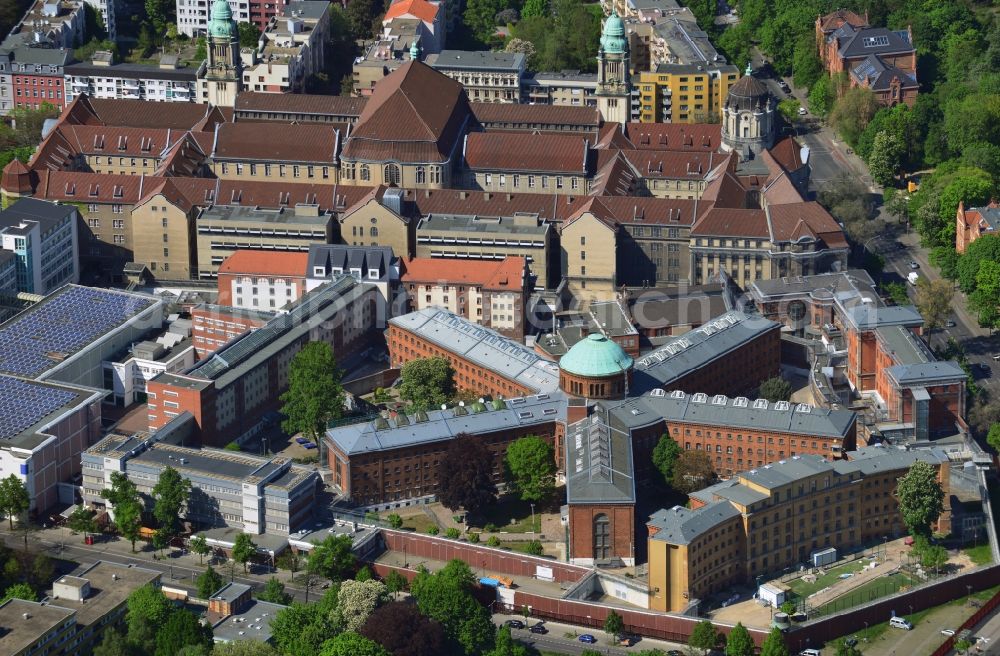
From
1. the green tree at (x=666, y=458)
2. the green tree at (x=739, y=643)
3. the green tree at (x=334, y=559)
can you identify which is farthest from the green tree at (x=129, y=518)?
the green tree at (x=739, y=643)

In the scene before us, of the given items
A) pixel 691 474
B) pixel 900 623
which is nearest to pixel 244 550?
pixel 691 474

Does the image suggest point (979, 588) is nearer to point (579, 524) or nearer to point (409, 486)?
point (579, 524)

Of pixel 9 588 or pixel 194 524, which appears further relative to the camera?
pixel 194 524

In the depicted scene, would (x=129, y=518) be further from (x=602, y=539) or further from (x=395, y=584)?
(x=602, y=539)

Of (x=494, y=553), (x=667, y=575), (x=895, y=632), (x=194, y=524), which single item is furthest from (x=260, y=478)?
(x=895, y=632)

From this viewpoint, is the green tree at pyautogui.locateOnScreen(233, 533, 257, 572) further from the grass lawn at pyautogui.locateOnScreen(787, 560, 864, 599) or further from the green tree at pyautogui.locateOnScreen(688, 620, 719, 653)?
the grass lawn at pyautogui.locateOnScreen(787, 560, 864, 599)

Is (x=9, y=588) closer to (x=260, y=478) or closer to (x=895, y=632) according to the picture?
(x=260, y=478)
